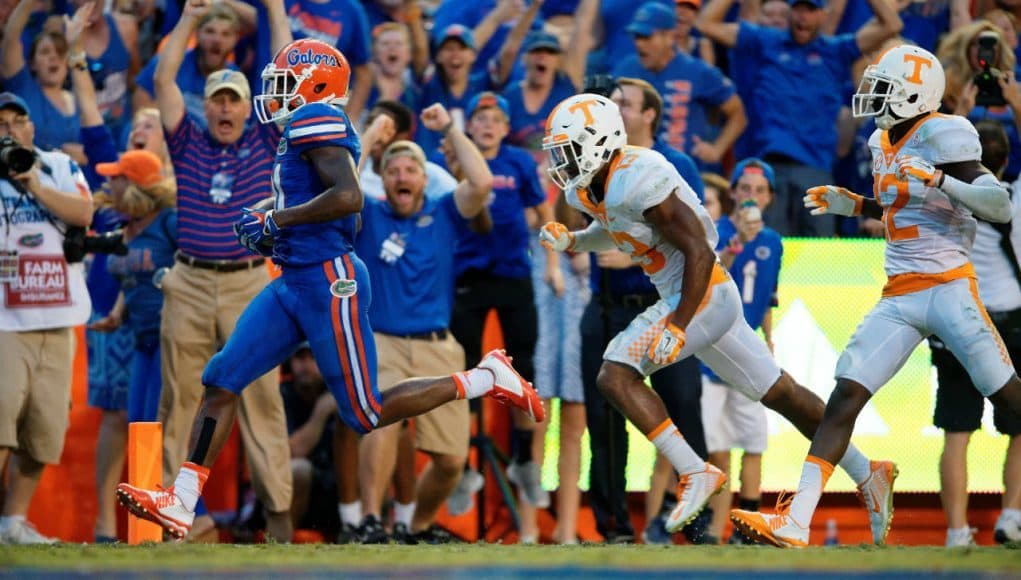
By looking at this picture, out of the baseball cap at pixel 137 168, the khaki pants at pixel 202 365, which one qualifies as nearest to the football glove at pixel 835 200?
the khaki pants at pixel 202 365

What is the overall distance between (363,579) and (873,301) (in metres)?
5.31

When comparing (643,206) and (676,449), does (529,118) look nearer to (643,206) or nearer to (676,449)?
(643,206)

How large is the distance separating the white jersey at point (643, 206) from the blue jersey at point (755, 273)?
2011 mm

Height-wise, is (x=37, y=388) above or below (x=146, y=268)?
below

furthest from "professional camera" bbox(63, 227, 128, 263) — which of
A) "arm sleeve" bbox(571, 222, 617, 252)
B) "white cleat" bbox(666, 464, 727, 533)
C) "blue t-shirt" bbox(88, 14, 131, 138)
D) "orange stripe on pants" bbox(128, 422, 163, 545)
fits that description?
"white cleat" bbox(666, 464, 727, 533)

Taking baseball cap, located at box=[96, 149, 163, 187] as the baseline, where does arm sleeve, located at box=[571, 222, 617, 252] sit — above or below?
below

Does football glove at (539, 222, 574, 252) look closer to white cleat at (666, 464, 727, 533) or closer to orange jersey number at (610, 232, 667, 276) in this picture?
orange jersey number at (610, 232, 667, 276)

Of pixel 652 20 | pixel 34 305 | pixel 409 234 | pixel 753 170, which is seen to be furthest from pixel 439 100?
pixel 34 305

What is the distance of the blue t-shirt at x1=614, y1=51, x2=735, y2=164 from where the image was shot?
10.3 meters

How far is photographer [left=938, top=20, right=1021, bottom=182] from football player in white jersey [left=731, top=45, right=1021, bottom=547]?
1.89 metres

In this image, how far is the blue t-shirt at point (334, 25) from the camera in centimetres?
1009

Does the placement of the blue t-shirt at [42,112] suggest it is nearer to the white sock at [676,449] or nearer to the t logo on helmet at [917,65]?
the white sock at [676,449]

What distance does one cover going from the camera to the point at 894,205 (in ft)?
22.5

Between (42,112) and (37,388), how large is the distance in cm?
226
